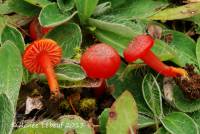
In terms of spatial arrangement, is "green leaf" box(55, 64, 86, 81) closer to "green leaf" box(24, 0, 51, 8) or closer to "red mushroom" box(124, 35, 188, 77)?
"red mushroom" box(124, 35, 188, 77)

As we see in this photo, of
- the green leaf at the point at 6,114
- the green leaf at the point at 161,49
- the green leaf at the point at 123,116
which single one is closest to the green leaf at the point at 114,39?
the green leaf at the point at 161,49

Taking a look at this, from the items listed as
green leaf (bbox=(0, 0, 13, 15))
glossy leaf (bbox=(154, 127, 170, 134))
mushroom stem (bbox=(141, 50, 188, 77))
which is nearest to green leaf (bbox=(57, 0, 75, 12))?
green leaf (bbox=(0, 0, 13, 15))

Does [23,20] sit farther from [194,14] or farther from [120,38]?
[194,14]

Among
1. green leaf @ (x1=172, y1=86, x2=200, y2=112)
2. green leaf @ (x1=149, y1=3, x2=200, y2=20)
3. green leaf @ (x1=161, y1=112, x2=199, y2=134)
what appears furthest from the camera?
green leaf @ (x1=149, y1=3, x2=200, y2=20)

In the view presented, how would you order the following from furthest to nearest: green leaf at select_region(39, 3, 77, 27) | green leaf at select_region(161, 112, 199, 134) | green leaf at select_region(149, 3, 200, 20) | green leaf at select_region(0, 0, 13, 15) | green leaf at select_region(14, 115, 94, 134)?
green leaf at select_region(0, 0, 13, 15)
green leaf at select_region(149, 3, 200, 20)
green leaf at select_region(39, 3, 77, 27)
green leaf at select_region(161, 112, 199, 134)
green leaf at select_region(14, 115, 94, 134)

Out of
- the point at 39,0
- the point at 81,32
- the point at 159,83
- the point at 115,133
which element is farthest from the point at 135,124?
the point at 39,0

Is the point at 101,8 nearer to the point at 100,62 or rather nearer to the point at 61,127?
the point at 100,62

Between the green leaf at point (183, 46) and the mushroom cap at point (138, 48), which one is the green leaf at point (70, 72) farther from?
the green leaf at point (183, 46)
